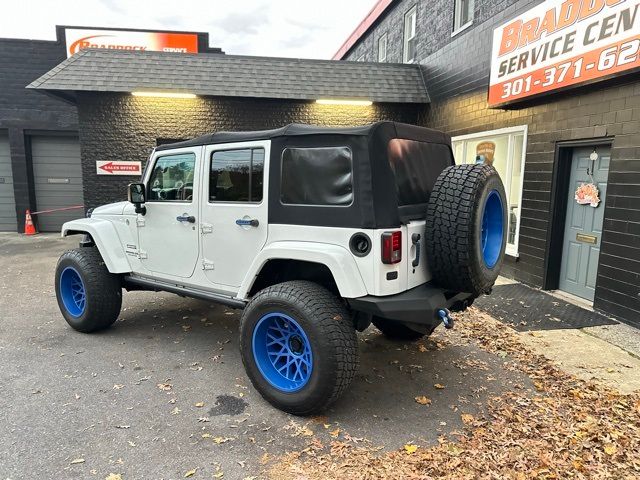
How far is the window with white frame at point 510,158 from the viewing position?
7152 mm

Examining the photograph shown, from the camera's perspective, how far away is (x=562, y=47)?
225 inches

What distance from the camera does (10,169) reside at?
1258cm

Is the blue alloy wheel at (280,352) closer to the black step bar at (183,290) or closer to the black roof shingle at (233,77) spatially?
the black step bar at (183,290)

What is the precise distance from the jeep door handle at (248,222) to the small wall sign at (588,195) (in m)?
4.75

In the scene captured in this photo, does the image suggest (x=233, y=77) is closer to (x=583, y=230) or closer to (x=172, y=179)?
(x=172, y=179)

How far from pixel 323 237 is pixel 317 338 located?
0.72 metres

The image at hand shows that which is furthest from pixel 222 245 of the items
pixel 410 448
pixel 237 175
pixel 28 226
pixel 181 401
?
pixel 28 226

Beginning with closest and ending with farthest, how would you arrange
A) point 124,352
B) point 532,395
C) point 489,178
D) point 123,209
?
point 489,178 < point 532,395 < point 124,352 < point 123,209

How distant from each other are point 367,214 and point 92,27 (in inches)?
504

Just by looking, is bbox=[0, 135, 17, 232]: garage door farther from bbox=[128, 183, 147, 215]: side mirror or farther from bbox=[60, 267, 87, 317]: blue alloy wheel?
bbox=[128, 183, 147, 215]: side mirror

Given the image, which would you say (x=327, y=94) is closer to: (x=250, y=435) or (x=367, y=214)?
(x=367, y=214)

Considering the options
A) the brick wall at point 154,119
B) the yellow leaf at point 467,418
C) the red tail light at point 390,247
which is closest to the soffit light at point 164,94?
the brick wall at point 154,119

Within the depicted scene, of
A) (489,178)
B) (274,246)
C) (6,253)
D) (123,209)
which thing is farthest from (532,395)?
(6,253)

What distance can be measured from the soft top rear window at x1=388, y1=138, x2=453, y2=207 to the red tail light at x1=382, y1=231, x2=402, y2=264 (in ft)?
1.07
